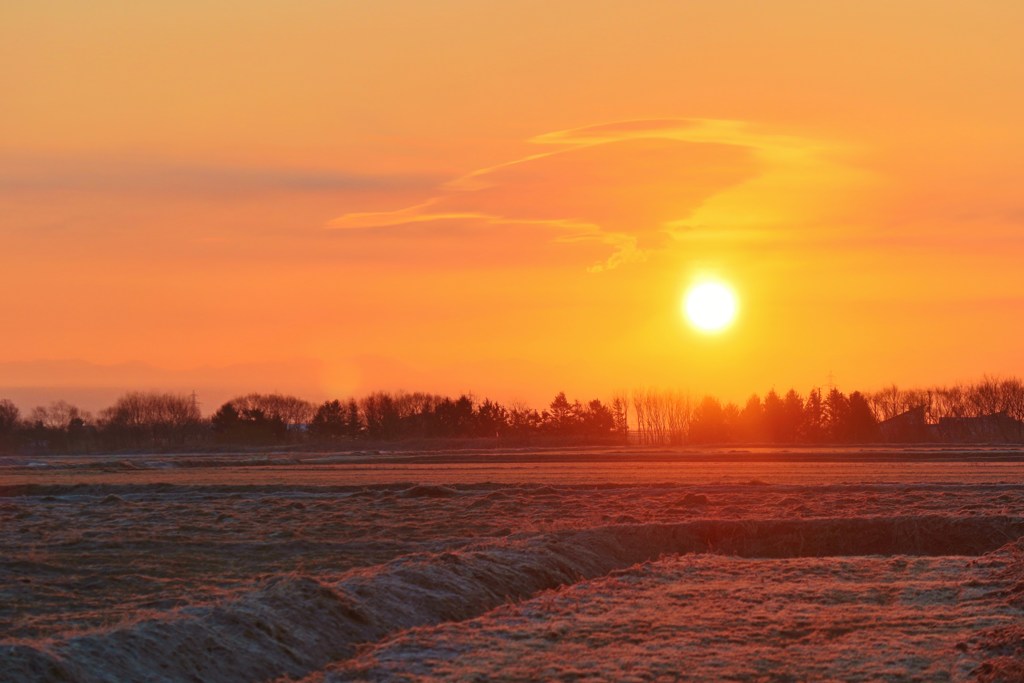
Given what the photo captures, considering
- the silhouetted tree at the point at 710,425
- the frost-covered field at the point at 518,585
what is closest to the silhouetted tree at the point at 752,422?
the silhouetted tree at the point at 710,425

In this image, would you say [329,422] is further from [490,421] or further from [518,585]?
[518,585]

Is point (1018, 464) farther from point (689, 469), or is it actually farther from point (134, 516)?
point (134, 516)

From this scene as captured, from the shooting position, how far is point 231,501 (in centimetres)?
4856

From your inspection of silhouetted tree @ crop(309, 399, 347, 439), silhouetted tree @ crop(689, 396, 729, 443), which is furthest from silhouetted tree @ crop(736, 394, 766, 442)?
silhouetted tree @ crop(309, 399, 347, 439)

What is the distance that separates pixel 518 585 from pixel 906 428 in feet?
536

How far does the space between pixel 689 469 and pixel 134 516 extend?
45756 mm

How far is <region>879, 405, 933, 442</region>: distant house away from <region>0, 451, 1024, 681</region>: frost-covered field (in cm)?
12792

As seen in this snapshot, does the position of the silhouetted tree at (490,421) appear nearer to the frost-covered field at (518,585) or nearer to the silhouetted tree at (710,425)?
the silhouetted tree at (710,425)

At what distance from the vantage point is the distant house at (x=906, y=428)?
173250 mm

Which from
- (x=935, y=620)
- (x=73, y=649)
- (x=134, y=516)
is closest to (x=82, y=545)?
(x=134, y=516)

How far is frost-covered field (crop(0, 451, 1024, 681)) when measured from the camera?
18250mm

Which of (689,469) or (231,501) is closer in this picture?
(231,501)

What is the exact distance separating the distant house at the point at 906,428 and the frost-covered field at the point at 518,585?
420ft

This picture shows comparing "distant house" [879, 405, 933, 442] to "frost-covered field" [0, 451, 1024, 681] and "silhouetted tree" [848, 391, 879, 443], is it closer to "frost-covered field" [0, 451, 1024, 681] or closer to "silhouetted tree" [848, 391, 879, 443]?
"silhouetted tree" [848, 391, 879, 443]
